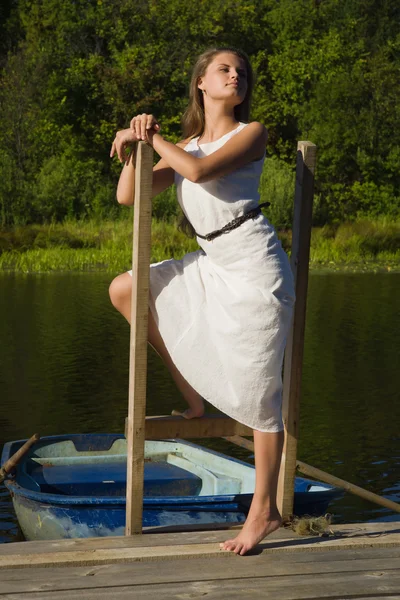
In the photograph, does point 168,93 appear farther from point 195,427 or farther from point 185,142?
point 195,427

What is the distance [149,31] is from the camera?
3212 centimetres

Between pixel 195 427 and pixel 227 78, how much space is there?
1.23m

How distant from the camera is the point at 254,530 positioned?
12.2 feet

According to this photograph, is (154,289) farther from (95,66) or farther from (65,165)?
(95,66)

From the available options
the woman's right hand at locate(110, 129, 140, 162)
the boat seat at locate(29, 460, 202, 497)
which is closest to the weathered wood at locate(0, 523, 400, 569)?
the woman's right hand at locate(110, 129, 140, 162)

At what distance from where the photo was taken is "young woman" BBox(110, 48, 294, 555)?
3752mm

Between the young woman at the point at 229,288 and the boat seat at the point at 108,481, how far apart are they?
170 cm

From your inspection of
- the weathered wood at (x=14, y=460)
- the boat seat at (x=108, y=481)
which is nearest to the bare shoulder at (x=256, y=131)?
the boat seat at (x=108, y=481)

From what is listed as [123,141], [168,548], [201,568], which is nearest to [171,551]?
[168,548]

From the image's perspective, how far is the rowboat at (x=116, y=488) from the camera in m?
4.59

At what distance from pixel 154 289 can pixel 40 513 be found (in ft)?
4.59

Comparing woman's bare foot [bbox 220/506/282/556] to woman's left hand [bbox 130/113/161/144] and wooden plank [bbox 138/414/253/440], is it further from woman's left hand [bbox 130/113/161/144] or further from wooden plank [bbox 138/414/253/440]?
woman's left hand [bbox 130/113/161/144]

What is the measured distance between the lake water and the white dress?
7.68 ft

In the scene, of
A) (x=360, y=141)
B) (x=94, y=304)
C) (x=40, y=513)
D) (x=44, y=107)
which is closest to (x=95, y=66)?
(x=44, y=107)
